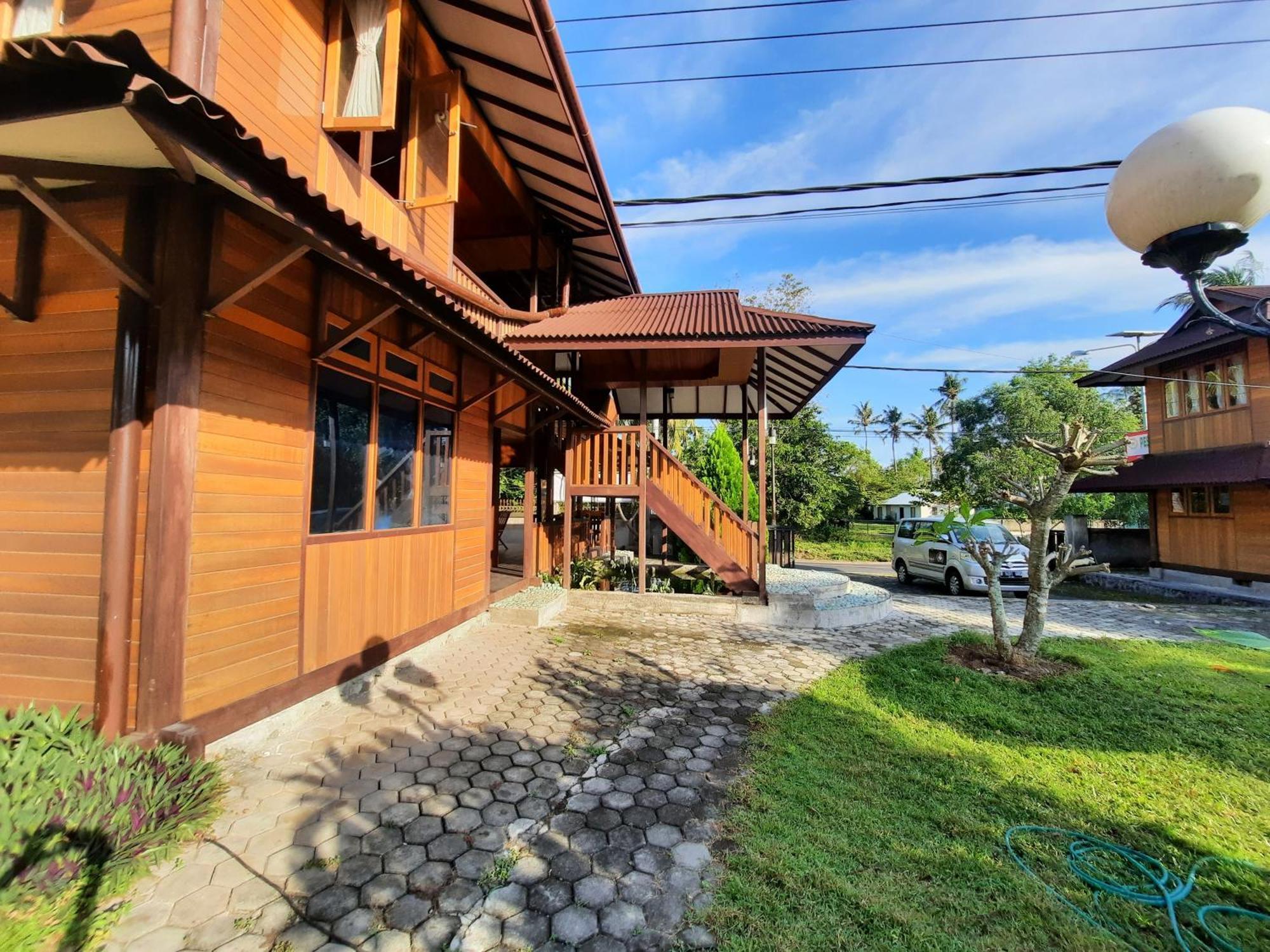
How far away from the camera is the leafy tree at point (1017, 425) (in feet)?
68.9

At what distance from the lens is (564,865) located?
7.38 ft

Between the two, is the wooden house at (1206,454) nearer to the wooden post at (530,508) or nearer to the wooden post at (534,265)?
the wooden post at (534,265)

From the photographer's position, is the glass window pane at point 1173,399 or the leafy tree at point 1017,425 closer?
the glass window pane at point 1173,399

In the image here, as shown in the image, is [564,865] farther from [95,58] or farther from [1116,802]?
[95,58]

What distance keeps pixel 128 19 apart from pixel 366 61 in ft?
4.73

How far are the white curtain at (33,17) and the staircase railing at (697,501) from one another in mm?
6750

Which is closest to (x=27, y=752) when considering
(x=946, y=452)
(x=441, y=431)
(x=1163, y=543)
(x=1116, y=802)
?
(x=441, y=431)

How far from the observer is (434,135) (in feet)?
16.8

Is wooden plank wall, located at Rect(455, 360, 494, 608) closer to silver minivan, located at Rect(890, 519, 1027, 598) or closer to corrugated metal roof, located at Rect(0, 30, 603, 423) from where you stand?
corrugated metal roof, located at Rect(0, 30, 603, 423)

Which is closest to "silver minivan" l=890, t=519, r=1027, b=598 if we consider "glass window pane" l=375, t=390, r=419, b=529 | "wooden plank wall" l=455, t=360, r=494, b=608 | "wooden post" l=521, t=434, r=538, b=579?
"wooden post" l=521, t=434, r=538, b=579

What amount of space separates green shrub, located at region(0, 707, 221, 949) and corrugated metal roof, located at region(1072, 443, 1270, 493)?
1516cm

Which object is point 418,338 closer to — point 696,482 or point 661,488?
point 661,488

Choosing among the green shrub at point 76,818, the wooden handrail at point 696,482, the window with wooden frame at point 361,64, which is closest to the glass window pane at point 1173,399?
the wooden handrail at point 696,482

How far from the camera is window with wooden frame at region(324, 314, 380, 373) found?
3.74 meters
